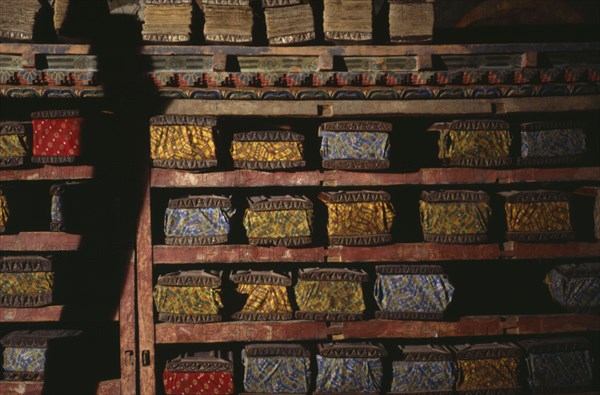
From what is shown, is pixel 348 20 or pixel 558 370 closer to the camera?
pixel 348 20

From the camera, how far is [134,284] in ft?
10.1

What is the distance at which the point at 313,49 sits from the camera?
2.87m

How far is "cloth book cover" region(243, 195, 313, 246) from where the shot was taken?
117 inches

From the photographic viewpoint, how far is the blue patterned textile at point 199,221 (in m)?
3.00

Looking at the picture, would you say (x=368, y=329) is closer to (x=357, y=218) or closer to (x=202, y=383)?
(x=357, y=218)

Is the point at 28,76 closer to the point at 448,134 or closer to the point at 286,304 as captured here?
the point at 286,304

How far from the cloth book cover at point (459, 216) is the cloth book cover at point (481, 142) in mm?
252

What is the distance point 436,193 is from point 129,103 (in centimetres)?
233

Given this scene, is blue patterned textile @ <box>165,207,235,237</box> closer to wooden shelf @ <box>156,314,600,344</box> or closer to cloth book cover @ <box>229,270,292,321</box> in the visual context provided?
cloth book cover @ <box>229,270,292,321</box>

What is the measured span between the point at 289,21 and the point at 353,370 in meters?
2.55

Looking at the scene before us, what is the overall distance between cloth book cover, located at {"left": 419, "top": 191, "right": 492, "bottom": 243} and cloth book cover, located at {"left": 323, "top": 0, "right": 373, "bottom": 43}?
1.26 m

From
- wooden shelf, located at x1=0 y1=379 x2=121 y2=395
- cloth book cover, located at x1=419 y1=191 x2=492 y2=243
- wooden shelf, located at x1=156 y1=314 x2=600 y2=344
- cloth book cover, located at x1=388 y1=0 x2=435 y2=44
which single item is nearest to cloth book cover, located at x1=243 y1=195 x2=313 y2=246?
wooden shelf, located at x1=156 y1=314 x2=600 y2=344

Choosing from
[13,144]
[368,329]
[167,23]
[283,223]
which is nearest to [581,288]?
[368,329]

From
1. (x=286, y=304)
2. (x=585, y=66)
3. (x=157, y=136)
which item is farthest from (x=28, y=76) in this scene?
(x=585, y=66)
